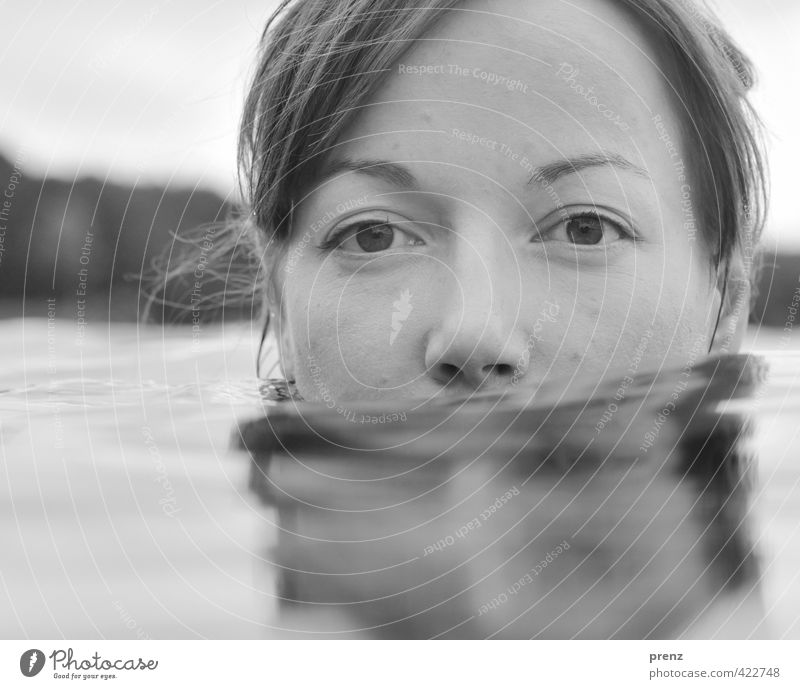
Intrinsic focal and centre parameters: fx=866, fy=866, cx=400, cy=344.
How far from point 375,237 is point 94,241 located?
0.80 ft

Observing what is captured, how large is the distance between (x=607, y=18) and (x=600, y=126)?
0.29 feet

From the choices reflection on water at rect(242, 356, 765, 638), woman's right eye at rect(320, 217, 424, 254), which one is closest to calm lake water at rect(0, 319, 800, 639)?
reflection on water at rect(242, 356, 765, 638)

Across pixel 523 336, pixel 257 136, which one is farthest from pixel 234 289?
pixel 523 336

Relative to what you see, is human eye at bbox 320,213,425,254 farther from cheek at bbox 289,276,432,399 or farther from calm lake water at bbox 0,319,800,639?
calm lake water at bbox 0,319,800,639

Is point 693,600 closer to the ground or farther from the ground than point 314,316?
closer to the ground

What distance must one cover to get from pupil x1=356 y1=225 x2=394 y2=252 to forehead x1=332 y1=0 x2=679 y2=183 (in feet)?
0.22

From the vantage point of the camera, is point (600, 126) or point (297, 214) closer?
point (600, 126)

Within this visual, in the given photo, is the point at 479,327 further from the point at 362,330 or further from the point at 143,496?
the point at 143,496

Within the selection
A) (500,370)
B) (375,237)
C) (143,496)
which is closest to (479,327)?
(500,370)

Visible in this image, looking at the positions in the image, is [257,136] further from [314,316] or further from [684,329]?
[684,329]

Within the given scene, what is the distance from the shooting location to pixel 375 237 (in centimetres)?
69

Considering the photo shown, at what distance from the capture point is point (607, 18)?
643mm

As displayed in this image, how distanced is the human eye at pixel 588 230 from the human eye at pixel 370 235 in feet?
0.34
